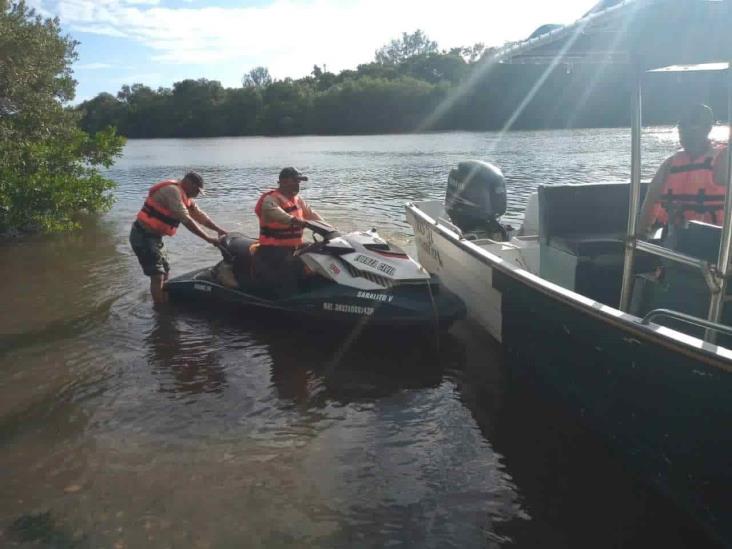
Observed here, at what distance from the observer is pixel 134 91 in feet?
278

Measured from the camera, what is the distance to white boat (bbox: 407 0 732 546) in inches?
118

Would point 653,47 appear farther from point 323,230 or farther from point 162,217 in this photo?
point 162,217

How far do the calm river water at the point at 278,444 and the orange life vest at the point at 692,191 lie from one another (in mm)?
1564

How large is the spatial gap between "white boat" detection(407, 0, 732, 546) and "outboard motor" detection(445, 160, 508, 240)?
64.6 inches

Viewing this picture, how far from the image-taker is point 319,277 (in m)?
6.19

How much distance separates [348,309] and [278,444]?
1698 mm

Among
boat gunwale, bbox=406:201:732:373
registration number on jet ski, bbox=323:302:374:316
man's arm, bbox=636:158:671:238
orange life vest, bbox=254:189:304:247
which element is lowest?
registration number on jet ski, bbox=323:302:374:316

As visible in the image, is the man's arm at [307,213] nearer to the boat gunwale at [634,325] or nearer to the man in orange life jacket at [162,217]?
the man in orange life jacket at [162,217]

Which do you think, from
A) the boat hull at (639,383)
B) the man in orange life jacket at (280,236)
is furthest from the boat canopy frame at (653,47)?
the man in orange life jacket at (280,236)

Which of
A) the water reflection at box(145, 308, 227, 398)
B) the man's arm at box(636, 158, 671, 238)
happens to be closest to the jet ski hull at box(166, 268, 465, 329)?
the water reflection at box(145, 308, 227, 398)

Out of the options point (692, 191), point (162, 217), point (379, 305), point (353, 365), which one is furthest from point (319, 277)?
point (692, 191)

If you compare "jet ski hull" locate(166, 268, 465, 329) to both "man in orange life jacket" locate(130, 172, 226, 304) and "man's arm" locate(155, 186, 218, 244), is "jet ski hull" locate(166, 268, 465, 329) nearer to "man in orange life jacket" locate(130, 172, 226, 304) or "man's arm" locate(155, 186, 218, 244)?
"man's arm" locate(155, 186, 218, 244)

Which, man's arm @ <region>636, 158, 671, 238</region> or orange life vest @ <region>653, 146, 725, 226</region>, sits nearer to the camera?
orange life vest @ <region>653, 146, 725, 226</region>

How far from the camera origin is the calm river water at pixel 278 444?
11.3 feet
